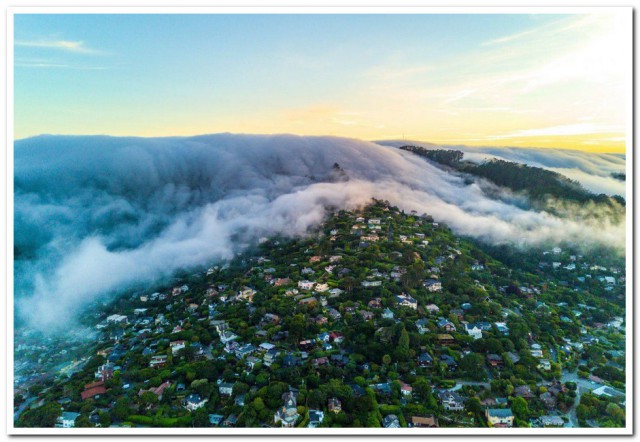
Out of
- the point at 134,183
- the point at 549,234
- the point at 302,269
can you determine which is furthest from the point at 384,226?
the point at 134,183

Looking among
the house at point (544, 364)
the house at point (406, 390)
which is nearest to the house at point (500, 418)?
the house at point (406, 390)

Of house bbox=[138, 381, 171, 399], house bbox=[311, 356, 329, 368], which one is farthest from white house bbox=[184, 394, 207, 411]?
house bbox=[311, 356, 329, 368]

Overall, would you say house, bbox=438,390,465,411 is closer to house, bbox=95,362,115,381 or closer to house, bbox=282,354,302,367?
house, bbox=282,354,302,367

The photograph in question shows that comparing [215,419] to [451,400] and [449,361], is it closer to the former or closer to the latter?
[451,400]

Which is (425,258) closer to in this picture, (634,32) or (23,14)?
(634,32)

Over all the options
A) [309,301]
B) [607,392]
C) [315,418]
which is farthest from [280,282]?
[607,392]

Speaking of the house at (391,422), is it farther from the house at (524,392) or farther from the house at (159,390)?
the house at (159,390)
